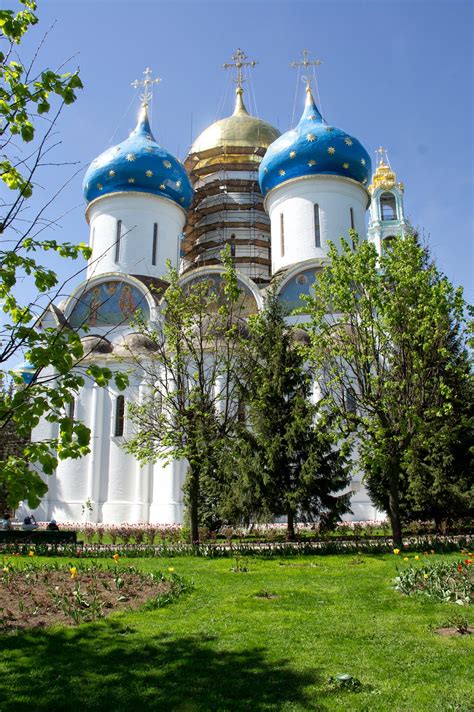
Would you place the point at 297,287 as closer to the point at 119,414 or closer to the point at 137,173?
the point at 119,414

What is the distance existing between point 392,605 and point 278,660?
2.14 m

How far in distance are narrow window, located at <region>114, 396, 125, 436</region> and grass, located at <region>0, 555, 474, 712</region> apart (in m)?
13.4

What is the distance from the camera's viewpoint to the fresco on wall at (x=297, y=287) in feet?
68.0

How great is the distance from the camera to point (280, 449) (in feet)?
42.2

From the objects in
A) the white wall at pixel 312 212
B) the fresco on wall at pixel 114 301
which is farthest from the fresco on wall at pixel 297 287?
the fresco on wall at pixel 114 301

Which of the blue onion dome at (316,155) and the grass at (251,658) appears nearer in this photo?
the grass at (251,658)

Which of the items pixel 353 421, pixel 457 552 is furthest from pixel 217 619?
pixel 353 421

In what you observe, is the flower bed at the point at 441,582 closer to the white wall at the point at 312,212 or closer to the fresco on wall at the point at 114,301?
the fresco on wall at the point at 114,301

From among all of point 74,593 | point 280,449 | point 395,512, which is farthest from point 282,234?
point 74,593

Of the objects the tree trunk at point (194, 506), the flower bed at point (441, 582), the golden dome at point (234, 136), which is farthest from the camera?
the golden dome at point (234, 136)

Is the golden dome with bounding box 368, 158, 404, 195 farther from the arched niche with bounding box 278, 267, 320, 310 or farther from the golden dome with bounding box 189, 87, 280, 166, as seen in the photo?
the arched niche with bounding box 278, 267, 320, 310

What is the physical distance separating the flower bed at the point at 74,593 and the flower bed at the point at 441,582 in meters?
2.53

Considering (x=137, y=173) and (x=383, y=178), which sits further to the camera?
(x=383, y=178)

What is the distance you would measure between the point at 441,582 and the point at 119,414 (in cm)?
1476
